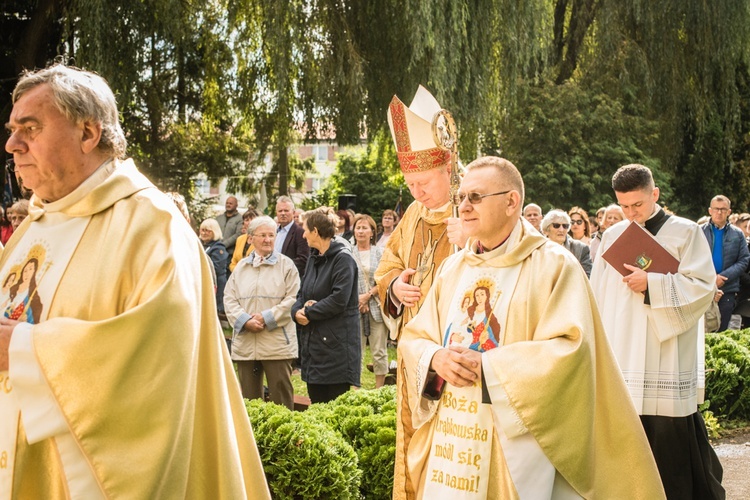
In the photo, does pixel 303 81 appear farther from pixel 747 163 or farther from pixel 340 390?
pixel 747 163

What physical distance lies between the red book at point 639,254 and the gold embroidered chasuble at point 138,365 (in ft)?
10.6

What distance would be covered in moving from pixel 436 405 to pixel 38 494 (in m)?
1.69

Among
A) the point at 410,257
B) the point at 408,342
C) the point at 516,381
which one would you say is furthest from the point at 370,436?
the point at 516,381

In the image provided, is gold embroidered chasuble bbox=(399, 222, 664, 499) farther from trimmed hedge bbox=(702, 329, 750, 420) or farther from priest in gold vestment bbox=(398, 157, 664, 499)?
A: trimmed hedge bbox=(702, 329, 750, 420)

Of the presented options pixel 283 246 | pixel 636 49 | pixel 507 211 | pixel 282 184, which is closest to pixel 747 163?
pixel 636 49

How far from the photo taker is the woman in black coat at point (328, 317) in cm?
745

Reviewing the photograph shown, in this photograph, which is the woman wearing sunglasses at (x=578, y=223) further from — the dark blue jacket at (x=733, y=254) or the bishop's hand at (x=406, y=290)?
the bishop's hand at (x=406, y=290)

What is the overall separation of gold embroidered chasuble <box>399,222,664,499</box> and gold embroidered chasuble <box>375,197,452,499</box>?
586 mm

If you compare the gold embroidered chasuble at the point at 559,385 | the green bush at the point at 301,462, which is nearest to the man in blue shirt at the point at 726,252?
the green bush at the point at 301,462

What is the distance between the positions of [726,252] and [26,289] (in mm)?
10990

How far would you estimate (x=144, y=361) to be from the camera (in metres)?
2.80

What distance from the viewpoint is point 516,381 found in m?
3.57

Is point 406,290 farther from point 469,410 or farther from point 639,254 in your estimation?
point 639,254

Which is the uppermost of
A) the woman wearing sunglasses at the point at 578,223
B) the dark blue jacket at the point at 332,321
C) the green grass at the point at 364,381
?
the woman wearing sunglasses at the point at 578,223
